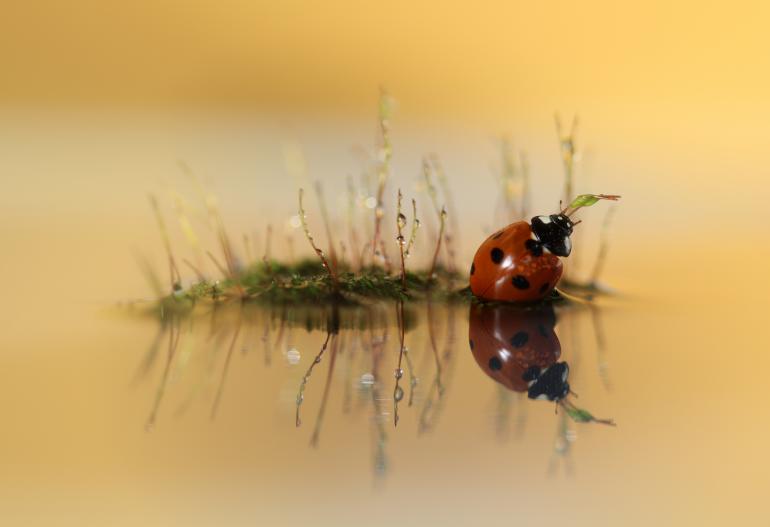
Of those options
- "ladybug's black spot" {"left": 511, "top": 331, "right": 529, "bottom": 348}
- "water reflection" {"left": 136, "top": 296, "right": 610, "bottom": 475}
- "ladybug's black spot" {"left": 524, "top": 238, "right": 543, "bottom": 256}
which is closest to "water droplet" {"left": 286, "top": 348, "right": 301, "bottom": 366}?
"water reflection" {"left": 136, "top": 296, "right": 610, "bottom": 475}

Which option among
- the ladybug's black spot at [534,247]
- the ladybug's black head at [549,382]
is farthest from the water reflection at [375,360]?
the ladybug's black spot at [534,247]

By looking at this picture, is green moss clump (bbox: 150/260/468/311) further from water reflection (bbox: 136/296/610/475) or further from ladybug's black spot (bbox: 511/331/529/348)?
ladybug's black spot (bbox: 511/331/529/348)

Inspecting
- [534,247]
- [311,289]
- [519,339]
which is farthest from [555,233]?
[311,289]

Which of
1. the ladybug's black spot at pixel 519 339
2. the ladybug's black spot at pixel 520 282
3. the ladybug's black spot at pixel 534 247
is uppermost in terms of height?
the ladybug's black spot at pixel 534 247

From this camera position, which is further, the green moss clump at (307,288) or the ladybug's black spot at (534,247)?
the green moss clump at (307,288)

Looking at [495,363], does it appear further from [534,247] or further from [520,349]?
[534,247]

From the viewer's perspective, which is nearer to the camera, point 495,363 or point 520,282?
point 495,363

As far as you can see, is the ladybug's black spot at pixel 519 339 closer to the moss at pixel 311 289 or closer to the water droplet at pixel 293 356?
the moss at pixel 311 289
